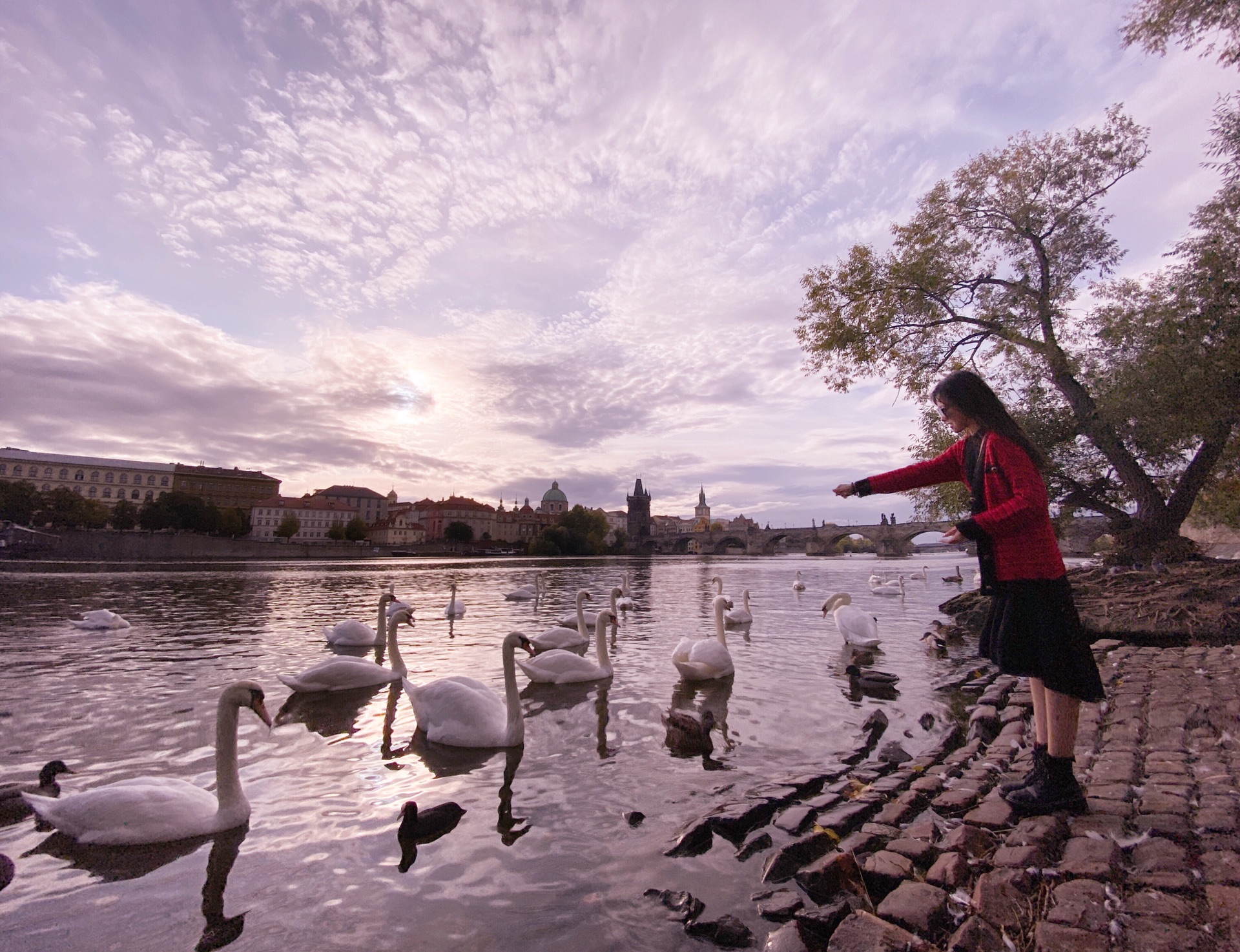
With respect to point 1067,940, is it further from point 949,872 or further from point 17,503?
point 17,503

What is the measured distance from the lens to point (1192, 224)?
14141 mm

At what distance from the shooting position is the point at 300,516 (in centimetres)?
13225

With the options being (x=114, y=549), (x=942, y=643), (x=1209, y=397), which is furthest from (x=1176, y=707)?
(x=114, y=549)

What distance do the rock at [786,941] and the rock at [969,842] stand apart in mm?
941

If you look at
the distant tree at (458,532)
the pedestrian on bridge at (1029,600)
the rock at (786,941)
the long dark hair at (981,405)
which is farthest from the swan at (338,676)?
the distant tree at (458,532)

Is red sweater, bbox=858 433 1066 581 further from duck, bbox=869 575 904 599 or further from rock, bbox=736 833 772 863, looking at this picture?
duck, bbox=869 575 904 599

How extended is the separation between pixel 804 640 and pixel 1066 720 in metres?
9.60

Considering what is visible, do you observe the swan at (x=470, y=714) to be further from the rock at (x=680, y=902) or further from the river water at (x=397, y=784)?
the rock at (x=680, y=902)

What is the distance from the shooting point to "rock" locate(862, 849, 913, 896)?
2.89 meters

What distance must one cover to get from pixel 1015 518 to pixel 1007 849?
5.46ft

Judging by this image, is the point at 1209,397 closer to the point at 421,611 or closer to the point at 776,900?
the point at 776,900

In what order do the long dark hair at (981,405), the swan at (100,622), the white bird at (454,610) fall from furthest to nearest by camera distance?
the white bird at (454,610), the swan at (100,622), the long dark hair at (981,405)

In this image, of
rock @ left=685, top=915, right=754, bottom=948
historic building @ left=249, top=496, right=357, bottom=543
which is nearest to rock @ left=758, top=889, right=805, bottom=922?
rock @ left=685, top=915, right=754, bottom=948

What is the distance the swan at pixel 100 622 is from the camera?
1280cm
